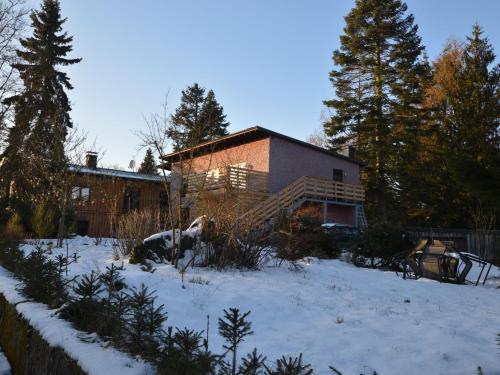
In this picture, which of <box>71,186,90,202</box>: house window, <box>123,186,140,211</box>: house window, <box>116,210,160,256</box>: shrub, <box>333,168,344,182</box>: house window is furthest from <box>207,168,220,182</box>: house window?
<box>333,168,344,182</box>: house window

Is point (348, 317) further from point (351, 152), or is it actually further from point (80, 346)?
point (351, 152)

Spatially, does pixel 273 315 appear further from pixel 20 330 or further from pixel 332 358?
pixel 20 330

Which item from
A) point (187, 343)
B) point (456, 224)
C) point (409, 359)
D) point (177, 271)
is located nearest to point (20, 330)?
point (187, 343)

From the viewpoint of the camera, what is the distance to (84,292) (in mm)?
A: 3658

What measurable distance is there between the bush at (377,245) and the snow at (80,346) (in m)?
9.96

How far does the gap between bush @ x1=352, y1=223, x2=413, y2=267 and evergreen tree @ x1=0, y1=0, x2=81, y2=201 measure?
13.6 metres

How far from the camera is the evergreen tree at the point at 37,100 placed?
20.8 meters

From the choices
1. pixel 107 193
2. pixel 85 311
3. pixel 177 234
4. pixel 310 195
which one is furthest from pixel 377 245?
pixel 107 193

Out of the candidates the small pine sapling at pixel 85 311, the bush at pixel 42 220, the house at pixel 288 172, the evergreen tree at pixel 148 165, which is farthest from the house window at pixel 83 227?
the evergreen tree at pixel 148 165

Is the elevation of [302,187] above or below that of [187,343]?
above

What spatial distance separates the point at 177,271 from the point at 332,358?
15.2 ft

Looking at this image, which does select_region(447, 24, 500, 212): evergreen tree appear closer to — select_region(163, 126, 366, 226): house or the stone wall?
select_region(163, 126, 366, 226): house

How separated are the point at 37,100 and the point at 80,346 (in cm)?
2862

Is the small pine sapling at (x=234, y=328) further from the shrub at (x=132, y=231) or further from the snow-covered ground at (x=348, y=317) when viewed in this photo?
the shrub at (x=132, y=231)
